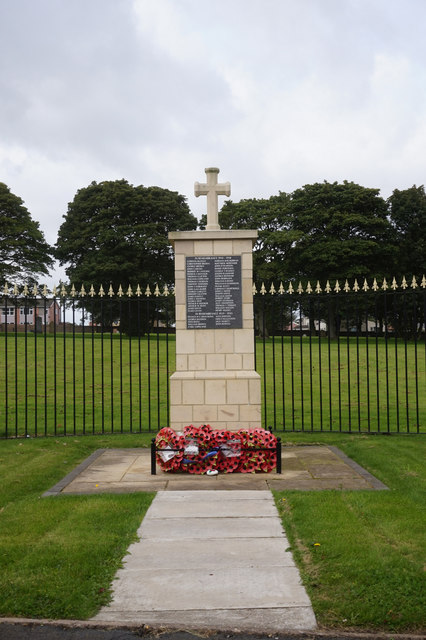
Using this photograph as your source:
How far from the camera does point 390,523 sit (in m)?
4.92

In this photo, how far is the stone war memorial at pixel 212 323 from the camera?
8.02 meters

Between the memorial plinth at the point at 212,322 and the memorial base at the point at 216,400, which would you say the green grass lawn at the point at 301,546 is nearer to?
the memorial base at the point at 216,400

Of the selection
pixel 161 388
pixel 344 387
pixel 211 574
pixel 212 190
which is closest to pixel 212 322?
pixel 212 190

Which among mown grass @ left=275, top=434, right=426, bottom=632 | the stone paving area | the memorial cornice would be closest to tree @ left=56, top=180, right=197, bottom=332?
the memorial cornice

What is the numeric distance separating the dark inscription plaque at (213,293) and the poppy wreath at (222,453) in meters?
1.74

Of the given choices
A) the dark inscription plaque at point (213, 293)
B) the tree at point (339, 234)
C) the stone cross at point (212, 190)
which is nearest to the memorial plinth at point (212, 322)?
the dark inscription plaque at point (213, 293)

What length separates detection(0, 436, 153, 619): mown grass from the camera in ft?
11.6

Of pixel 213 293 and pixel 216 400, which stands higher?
pixel 213 293

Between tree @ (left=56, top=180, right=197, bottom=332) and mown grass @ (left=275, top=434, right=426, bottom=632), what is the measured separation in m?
30.9

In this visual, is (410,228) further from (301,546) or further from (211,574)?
(211,574)

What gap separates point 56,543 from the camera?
445 cm

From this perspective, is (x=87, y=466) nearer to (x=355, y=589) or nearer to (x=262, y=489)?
(x=262, y=489)

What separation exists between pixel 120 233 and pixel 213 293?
3010 cm

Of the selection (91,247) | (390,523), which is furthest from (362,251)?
(390,523)
